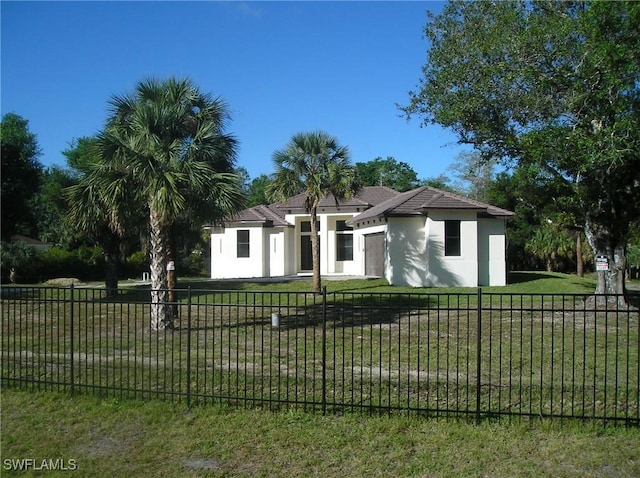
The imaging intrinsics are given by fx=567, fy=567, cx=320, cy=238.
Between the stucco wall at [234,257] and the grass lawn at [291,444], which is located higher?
the stucco wall at [234,257]

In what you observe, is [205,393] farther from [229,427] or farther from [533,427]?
[533,427]

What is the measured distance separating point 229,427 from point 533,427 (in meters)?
3.39

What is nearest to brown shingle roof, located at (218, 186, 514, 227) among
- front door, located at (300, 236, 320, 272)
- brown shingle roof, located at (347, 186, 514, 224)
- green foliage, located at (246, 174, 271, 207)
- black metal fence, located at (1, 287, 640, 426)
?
brown shingle roof, located at (347, 186, 514, 224)

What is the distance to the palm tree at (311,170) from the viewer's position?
21781 millimetres

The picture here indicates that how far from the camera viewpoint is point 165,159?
1289 cm

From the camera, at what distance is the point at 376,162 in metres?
64.9

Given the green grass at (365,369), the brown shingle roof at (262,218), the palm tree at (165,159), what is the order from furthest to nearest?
the brown shingle roof at (262,218) → the palm tree at (165,159) → the green grass at (365,369)

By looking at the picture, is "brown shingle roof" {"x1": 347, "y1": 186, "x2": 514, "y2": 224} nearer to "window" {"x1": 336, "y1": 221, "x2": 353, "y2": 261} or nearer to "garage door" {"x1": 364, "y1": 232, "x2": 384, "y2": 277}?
"garage door" {"x1": 364, "y1": 232, "x2": 384, "y2": 277}

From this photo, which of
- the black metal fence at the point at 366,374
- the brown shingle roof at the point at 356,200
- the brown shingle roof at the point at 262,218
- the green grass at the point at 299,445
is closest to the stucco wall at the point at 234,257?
the brown shingle roof at the point at 262,218

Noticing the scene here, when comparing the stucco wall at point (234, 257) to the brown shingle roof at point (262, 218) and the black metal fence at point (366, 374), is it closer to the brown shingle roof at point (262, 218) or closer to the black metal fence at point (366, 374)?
the brown shingle roof at point (262, 218)

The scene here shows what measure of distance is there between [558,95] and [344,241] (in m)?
18.1

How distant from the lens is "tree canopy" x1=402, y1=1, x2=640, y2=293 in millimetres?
12820

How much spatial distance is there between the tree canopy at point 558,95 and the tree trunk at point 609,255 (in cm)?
3

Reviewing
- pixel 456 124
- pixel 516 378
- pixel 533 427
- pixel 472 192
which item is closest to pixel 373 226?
pixel 456 124
